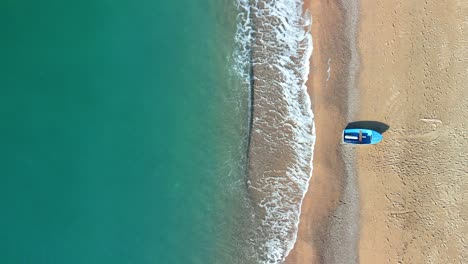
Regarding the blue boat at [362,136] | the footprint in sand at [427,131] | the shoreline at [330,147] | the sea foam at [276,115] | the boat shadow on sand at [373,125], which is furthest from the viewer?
the sea foam at [276,115]

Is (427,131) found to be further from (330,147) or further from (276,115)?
(276,115)

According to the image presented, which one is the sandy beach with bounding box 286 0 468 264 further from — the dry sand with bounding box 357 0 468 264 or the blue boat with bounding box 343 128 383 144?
the blue boat with bounding box 343 128 383 144

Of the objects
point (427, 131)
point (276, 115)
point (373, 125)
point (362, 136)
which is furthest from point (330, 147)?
point (427, 131)

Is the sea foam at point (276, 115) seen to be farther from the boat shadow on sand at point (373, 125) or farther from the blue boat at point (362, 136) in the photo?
the boat shadow on sand at point (373, 125)

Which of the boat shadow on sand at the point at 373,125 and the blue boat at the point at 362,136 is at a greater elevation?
the boat shadow on sand at the point at 373,125

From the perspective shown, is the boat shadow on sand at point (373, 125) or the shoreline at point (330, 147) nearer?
the boat shadow on sand at point (373, 125)

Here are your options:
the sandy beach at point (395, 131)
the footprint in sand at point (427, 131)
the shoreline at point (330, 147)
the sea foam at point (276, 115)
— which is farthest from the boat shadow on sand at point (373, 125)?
the sea foam at point (276, 115)

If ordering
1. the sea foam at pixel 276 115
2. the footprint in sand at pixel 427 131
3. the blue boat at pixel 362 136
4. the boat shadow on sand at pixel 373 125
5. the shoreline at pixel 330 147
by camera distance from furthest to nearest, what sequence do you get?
the sea foam at pixel 276 115
the shoreline at pixel 330 147
the boat shadow on sand at pixel 373 125
the footprint in sand at pixel 427 131
the blue boat at pixel 362 136
